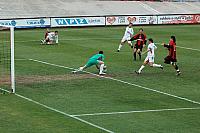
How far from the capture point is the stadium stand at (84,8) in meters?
69.1

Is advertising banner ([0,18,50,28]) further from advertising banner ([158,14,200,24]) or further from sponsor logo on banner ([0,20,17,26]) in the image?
advertising banner ([158,14,200,24])

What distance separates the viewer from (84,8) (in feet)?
241

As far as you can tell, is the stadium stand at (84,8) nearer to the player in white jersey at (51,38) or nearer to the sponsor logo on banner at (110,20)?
the sponsor logo on banner at (110,20)

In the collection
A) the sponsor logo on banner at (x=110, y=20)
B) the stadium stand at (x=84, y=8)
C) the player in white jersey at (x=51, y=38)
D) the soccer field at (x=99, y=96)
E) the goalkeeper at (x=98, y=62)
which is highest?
the stadium stand at (x=84, y=8)

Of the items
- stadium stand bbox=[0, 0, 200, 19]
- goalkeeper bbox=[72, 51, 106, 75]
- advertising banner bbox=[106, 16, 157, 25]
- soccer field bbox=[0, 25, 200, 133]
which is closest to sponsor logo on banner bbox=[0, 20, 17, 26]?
stadium stand bbox=[0, 0, 200, 19]

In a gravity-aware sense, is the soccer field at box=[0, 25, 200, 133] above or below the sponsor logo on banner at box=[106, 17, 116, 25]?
below

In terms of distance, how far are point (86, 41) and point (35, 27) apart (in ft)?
44.1

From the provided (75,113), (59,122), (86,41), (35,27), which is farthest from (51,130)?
(35,27)

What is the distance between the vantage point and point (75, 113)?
20.3 m

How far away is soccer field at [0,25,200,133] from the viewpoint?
18.6m

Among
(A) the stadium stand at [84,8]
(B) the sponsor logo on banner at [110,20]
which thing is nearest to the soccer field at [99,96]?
(B) the sponsor logo on banner at [110,20]

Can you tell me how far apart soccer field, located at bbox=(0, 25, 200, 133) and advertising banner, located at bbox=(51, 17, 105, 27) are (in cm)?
1934

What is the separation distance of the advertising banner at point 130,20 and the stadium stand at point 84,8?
7651 millimetres

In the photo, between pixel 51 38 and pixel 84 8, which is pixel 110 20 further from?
pixel 51 38
